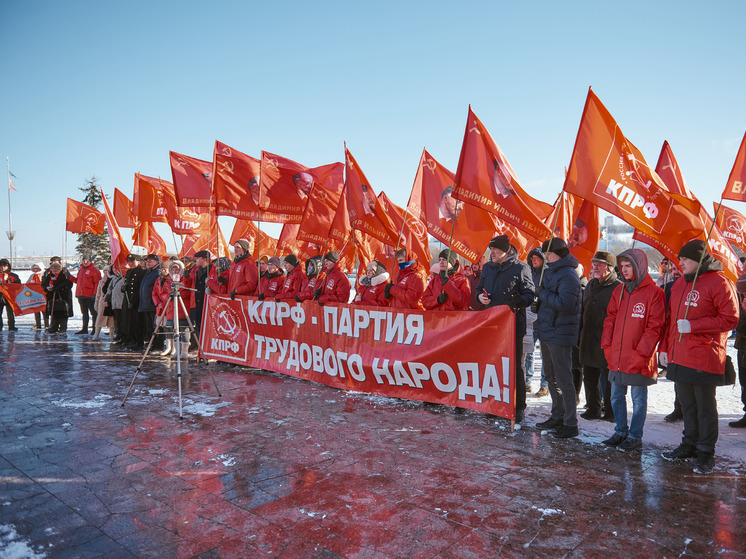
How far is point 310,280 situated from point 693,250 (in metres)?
5.77

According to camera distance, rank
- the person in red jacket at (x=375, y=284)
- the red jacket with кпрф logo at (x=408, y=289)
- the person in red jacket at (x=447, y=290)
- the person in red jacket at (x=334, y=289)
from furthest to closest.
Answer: the person in red jacket at (x=334, y=289)
the person in red jacket at (x=375, y=284)
the red jacket with кпрф logo at (x=408, y=289)
the person in red jacket at (x=447, y=290)

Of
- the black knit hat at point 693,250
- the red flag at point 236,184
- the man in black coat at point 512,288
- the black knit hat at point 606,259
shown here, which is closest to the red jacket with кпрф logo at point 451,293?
the man in black coat at point 512,288

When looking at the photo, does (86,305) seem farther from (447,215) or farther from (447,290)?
(447,290)

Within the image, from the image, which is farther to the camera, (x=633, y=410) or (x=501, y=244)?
(x=501, y=244)

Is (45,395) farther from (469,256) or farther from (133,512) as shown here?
(469,256)

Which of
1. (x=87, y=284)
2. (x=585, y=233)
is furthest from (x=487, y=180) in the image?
(x=87, y=284)

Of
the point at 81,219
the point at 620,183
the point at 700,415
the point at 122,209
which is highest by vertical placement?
the point at 122,209

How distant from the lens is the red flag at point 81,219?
1559 cm

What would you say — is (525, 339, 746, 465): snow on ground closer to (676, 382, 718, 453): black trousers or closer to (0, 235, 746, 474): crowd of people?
(0, 235, 746, 474): crowd of people

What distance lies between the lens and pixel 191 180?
34.2ft

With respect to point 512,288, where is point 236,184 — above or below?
above

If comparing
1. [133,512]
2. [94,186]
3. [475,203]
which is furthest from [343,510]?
[94,186]

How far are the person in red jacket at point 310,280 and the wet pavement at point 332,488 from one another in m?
2.19

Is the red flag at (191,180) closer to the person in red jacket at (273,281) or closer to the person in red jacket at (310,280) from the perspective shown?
the person in red jacket at (273,281)
